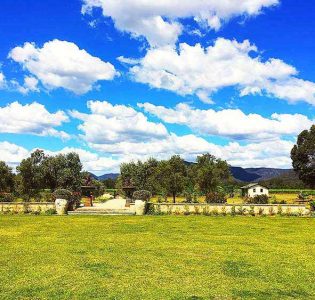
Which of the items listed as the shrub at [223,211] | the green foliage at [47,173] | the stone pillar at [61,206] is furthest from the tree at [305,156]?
the stone pillar at [61,206]

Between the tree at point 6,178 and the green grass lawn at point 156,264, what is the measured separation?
41.1 m

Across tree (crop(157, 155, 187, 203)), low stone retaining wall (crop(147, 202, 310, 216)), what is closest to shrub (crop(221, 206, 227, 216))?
low stone retaining wall (crop(147, 202, 310, 216))

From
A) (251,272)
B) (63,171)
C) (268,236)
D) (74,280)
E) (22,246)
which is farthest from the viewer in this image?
(63,171)

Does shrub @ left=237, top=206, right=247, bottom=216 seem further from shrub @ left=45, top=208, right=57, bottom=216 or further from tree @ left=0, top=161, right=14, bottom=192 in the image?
tree @ left=0, top=161, right=14, bottom=192

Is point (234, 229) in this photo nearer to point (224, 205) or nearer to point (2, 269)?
point (224, 205)

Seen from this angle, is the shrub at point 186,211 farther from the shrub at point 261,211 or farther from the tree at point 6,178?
the tree at point 6,178

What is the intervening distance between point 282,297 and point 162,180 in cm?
4413

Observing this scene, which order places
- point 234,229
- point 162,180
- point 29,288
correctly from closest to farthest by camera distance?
point 29,288, point 234,229, point 162,180

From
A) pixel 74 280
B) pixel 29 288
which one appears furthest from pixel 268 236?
pixel 29 288

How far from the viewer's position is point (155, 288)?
9570 millimetres

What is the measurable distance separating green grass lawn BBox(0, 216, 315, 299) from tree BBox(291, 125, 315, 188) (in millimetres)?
59337

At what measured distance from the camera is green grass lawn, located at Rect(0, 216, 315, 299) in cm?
934

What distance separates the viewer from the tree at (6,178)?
5881 cm

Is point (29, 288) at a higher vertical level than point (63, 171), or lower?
lower
